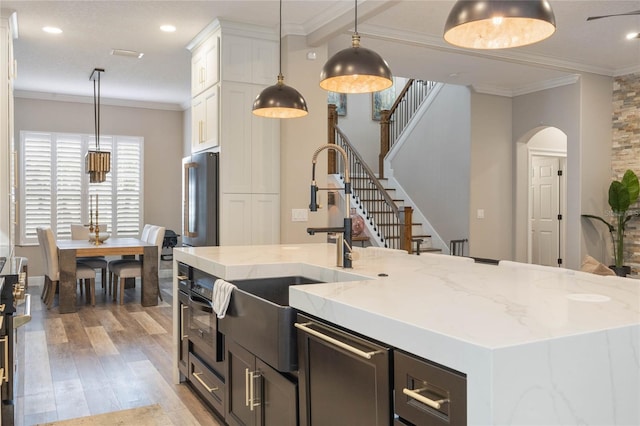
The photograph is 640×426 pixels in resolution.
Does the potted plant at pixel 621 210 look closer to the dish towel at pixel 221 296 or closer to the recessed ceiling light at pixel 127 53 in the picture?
the dish towel at pixel 221 296

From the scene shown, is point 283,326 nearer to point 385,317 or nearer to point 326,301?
point 326,301

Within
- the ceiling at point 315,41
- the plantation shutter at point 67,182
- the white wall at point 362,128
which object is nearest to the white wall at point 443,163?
the ceiling at point 315,41

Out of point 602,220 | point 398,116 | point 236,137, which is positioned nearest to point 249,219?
point 236,137

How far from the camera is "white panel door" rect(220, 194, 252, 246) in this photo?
4.90m

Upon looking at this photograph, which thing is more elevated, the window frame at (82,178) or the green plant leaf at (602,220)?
the window frame at (82,178)

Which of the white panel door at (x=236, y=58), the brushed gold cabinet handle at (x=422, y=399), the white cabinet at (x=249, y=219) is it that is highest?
the white panel door at (x=236, y=58)

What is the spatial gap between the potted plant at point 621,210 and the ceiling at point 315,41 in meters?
1.49

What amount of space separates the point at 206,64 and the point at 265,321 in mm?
3801

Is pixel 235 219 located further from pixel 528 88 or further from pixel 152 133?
pixel 528 88

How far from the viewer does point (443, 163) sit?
8.10 metres

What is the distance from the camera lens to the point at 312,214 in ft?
16.9

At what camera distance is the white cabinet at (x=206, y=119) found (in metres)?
5.03

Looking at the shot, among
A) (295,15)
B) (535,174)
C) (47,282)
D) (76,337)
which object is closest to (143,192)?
(47,282)

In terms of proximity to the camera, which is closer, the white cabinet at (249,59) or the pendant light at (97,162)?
the white cabinet at (249,59)
